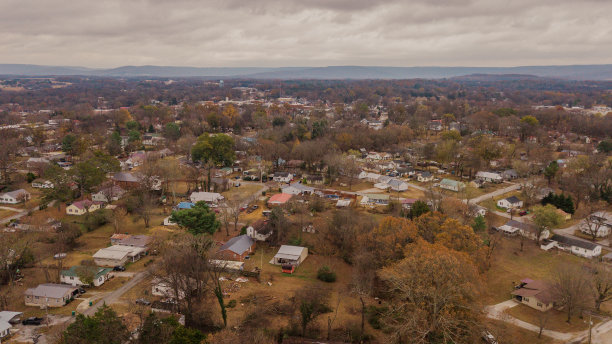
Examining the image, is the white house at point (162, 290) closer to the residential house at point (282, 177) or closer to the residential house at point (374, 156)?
the residential house at point (282, 177)

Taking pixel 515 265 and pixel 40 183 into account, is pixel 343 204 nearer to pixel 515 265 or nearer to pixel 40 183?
pixel 515 265

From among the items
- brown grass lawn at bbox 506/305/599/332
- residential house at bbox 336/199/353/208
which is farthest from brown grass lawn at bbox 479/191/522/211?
brown grass lawn at bbox 506/305/599/332

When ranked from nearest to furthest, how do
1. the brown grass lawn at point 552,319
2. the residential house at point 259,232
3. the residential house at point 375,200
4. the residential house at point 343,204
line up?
the brown grass lawn at point 552,319
the residential house at point 259,232
the residential house at point 343,204
the residential house at point 375,200

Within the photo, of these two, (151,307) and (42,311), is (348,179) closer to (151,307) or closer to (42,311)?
(151,307)

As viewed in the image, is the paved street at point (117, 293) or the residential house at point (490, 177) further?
the residential house at point (490, 177)

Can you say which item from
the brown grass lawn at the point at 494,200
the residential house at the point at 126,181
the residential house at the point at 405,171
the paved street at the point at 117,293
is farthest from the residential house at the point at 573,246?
the residential house at the point at 126,181

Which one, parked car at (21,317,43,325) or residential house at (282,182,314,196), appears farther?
residential house at (282,182,314,196)

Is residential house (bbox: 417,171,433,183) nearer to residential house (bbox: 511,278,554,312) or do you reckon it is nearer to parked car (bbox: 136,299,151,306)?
residential house (bbox: 511,278,554,312)
